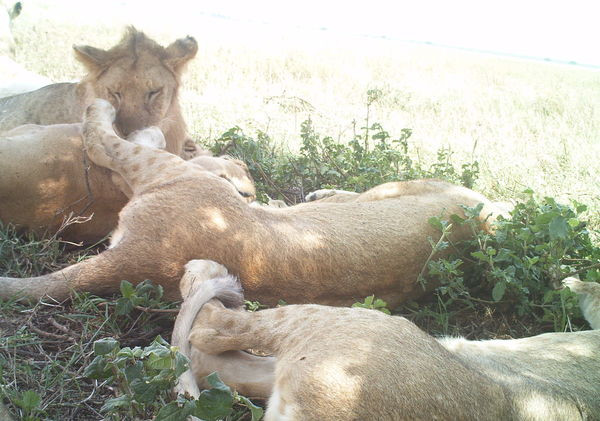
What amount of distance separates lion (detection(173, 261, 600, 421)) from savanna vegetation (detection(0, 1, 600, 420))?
176mm

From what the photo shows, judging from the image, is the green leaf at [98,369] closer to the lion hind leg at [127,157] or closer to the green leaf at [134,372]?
the green leaf at [134,372]

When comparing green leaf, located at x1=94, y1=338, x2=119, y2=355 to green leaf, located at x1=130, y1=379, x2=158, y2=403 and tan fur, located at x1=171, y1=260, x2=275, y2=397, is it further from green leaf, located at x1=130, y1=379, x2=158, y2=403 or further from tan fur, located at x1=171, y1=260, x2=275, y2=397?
tan fur, located at x1=171, y1=260, x2=275, y2=397

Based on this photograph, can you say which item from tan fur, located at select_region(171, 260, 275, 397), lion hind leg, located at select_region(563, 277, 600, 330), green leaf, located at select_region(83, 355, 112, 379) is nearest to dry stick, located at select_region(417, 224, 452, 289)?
lion hind leg, located at select_region(563, 277, 600, 330)

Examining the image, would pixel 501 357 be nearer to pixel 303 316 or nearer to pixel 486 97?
pixel 303 316

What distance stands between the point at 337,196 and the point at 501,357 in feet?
6.83

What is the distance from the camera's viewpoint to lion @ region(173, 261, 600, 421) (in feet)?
6.64

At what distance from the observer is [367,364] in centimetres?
210

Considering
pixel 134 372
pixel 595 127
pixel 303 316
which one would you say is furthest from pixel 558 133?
pixel 134 372

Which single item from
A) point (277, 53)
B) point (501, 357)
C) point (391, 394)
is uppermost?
point (391, 394)

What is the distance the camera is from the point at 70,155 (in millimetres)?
3709

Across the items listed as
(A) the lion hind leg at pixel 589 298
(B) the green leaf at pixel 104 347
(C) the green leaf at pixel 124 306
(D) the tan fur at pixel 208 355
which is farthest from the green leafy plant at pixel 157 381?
(A) the lion hind leg at pixel 589 298

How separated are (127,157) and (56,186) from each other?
0.43 metres

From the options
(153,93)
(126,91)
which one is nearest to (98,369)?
(126,91)

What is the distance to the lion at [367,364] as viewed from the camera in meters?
2.02
